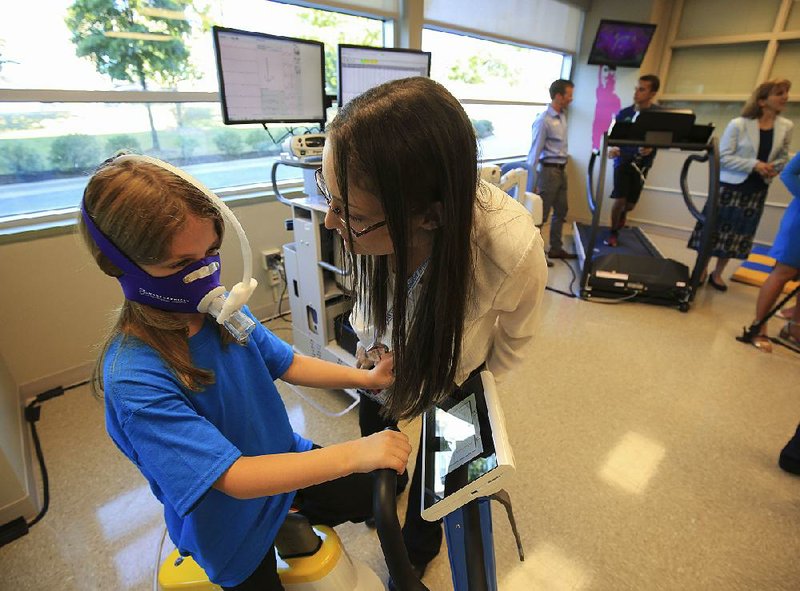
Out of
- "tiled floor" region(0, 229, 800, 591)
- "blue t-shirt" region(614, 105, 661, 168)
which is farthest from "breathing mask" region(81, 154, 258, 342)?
"blue t-shirt" region(614, 105, 661, 168)

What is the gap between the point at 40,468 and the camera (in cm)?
173

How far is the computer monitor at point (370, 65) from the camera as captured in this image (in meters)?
2.14

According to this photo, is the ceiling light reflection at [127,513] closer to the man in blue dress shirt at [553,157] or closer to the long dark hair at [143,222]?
the long dark hair at [143,222]

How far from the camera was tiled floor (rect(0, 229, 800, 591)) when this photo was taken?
1.42 metres

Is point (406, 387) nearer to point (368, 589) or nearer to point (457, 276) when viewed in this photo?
point (457, 276)

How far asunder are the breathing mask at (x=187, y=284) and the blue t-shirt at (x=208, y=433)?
80 millimetres

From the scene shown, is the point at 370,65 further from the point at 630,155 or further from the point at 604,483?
the point at 630,155

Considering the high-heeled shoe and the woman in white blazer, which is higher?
the woman in white blazer

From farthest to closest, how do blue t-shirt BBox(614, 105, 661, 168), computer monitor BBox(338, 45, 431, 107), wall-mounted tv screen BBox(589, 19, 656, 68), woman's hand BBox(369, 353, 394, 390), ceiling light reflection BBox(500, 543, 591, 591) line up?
1. wall-mounted tv screen BBox(589, 19, 656, 68)
2. blue t-shirt BBox(614, 105, 661, 168)
3. computer monitor BBox(338, 45, 431, 107)
4. ceiling light reflection BBox(500, 543, 591, 591)
5. woman's hand BBox(369, 353, 394, 390)

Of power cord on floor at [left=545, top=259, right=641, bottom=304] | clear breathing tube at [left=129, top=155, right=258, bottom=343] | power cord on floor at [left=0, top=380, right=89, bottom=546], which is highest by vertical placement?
clear breathing tube at [left=129, top=155, right=258, bottom=343]

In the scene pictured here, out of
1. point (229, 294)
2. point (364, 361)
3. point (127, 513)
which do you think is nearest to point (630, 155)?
point (364, 361)

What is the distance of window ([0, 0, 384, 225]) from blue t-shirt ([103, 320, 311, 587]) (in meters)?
1.61

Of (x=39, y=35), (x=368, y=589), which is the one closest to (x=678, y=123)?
(x=368, y=589)

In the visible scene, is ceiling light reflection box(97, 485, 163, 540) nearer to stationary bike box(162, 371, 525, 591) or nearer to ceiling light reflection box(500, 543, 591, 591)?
stationary bike box(162, 371, 525, 591)
